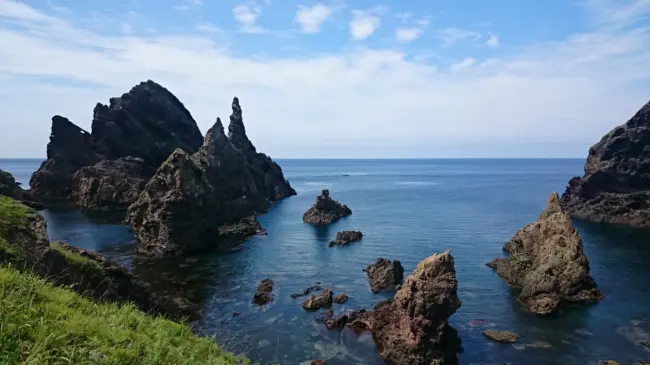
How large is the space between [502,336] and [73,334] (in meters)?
35.1

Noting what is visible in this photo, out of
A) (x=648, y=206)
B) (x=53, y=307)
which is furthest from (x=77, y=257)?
(x=648, y=206)

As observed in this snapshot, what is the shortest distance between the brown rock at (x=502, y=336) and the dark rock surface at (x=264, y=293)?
857 inches

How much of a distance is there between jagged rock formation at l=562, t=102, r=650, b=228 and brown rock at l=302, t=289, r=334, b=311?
7634 cm

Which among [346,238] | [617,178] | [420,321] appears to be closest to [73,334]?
[420,321]

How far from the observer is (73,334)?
8852 mm

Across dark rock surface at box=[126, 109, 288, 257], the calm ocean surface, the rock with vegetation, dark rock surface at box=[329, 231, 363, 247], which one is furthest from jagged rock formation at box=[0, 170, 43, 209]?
the rock with vegetation

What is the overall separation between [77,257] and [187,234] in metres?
46.7

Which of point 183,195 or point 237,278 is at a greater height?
point 183,195

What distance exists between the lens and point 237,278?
171 feet

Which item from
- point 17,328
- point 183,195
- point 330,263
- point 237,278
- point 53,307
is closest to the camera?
point 17,328

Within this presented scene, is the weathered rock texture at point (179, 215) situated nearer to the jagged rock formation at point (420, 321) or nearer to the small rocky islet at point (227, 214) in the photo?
the small rocky islet at point (227, 214)

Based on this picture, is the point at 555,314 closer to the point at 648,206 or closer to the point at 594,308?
the point at 594,308

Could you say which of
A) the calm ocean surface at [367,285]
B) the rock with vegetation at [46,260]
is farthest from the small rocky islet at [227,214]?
the calm ocean surface at [367,285]

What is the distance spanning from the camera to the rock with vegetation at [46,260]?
46.5 feet
